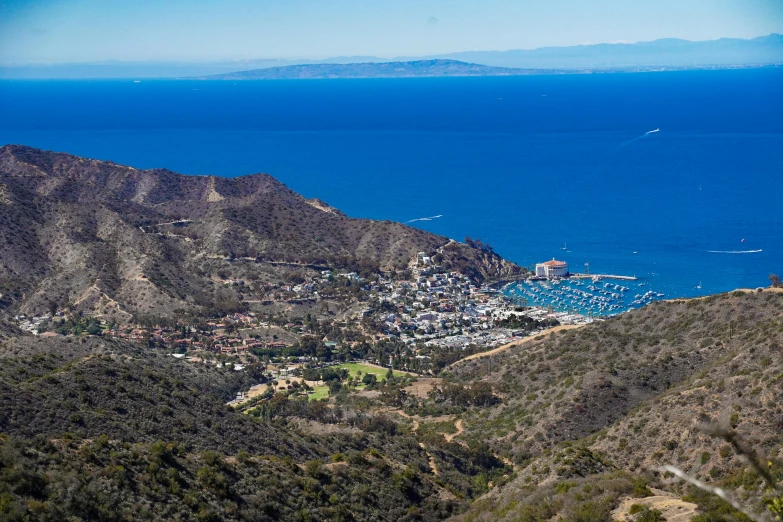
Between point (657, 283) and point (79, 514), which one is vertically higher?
point (79, 514)

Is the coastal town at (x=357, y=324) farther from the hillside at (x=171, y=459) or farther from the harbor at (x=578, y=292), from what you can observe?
the hillside at (x=171, y=459)

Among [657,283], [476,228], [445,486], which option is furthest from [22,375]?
[476,228]

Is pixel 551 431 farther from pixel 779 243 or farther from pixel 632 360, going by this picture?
pixel 779 243

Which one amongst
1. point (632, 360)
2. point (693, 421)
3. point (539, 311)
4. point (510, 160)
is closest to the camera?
point (693, 421)

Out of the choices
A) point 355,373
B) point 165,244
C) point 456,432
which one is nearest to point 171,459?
point 456,432

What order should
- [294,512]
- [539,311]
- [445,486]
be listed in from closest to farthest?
[294,512]
[445,486]
[539,311]

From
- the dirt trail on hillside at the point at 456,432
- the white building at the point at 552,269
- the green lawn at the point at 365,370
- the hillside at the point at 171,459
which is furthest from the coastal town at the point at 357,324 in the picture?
the hillside at the point at 171,459

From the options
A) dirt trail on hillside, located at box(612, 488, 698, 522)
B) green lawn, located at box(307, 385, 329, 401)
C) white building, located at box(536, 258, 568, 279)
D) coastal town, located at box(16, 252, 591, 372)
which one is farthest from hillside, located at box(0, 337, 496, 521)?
white building, located at box(536, 258, 568, 279)

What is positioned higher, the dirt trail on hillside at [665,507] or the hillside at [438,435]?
the dirt trail on hillside at [665,507]
